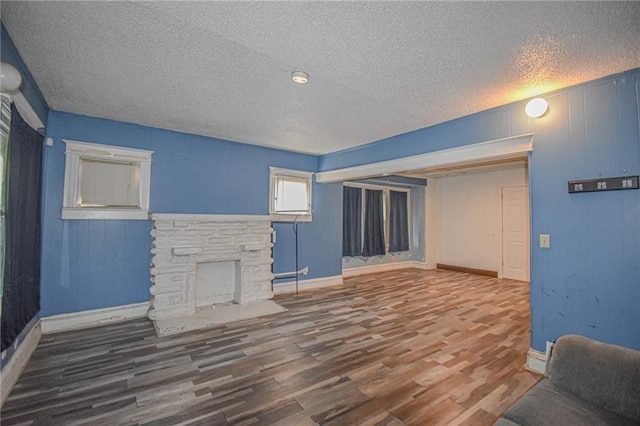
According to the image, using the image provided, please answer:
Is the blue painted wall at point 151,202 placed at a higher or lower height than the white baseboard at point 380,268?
higher

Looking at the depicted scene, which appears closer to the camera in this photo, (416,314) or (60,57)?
(60,57)

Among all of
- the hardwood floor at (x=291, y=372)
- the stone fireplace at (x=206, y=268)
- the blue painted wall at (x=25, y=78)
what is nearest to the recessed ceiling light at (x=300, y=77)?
the blue painted wall at (x=25, y=78)

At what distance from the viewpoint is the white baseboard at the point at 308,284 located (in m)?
4.85

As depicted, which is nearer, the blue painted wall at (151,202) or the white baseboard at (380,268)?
the blue painted wall at (151,202)

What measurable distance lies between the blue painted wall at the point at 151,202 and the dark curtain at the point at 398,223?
3.19 meters

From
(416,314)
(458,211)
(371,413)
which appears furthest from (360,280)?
(371,413)

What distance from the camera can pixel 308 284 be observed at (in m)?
5.18

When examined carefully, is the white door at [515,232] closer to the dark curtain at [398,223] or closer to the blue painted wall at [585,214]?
the dark curtain at [398,223]

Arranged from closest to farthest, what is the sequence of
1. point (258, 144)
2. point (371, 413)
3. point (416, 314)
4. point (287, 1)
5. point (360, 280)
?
point (287, 1) → point (371, 413) → point (416, 314) → point (258, 144) → point (360, 280)

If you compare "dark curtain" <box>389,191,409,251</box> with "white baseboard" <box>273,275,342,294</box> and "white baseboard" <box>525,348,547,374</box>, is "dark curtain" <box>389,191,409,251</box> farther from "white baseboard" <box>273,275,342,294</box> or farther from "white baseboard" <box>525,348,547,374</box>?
"white baseboard" <box>525,348,547,374</box>

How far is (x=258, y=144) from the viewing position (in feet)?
15.1

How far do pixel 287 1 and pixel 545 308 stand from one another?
3.14 metres

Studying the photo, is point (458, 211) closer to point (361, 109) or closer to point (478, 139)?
point (478, 139)

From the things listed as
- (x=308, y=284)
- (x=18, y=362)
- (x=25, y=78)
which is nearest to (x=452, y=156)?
(x=308, y=284)
